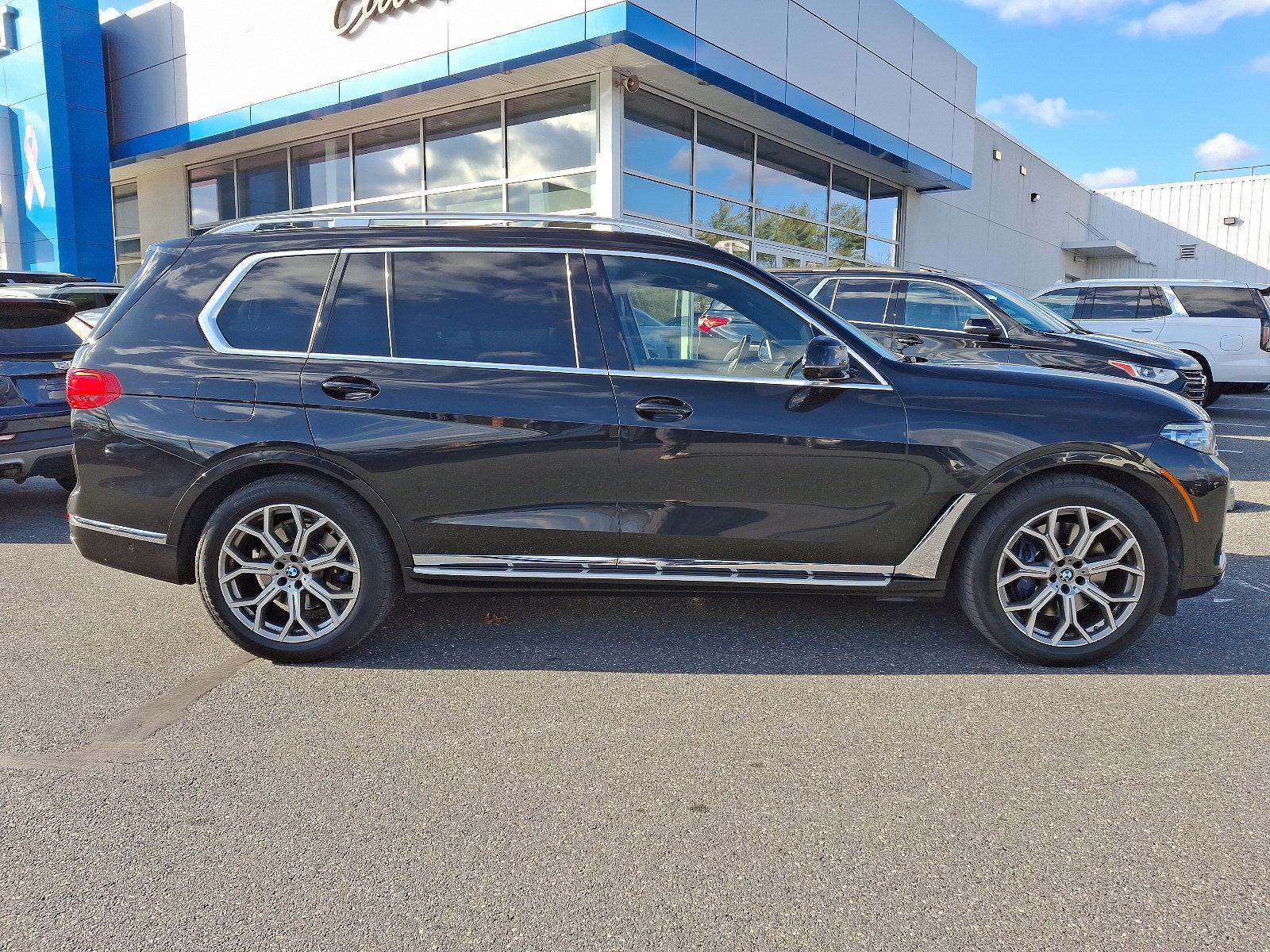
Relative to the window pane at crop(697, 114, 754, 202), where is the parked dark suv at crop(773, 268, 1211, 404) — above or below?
below

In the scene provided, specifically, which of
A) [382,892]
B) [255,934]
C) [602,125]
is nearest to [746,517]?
[382,892]

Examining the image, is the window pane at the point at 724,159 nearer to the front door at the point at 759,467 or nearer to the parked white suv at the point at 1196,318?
the parked white suv at the point at 1196,318

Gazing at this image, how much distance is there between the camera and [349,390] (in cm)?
365

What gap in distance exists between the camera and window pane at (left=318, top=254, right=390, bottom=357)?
12.2ft

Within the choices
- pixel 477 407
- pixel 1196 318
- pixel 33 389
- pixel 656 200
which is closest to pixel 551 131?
pixel 656 200

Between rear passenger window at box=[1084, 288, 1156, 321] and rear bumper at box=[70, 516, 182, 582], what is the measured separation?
13483mm

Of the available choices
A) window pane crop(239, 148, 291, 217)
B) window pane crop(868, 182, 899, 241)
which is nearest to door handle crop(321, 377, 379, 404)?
window pane crop(239, 148, 291, 217)

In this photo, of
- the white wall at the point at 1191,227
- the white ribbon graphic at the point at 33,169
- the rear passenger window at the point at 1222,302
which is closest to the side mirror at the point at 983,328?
the rear passenger window at the point at 1222,302

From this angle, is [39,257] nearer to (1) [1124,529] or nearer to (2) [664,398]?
(2) [664,398]

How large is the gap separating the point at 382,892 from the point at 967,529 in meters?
2.65

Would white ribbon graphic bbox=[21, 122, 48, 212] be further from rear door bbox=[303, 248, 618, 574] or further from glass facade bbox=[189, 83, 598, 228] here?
rear door bbox=[303, 248, 618, 574]

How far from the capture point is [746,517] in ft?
11.9

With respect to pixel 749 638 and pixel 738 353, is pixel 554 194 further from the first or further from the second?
pixel 749 638

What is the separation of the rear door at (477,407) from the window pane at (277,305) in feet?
0.33
